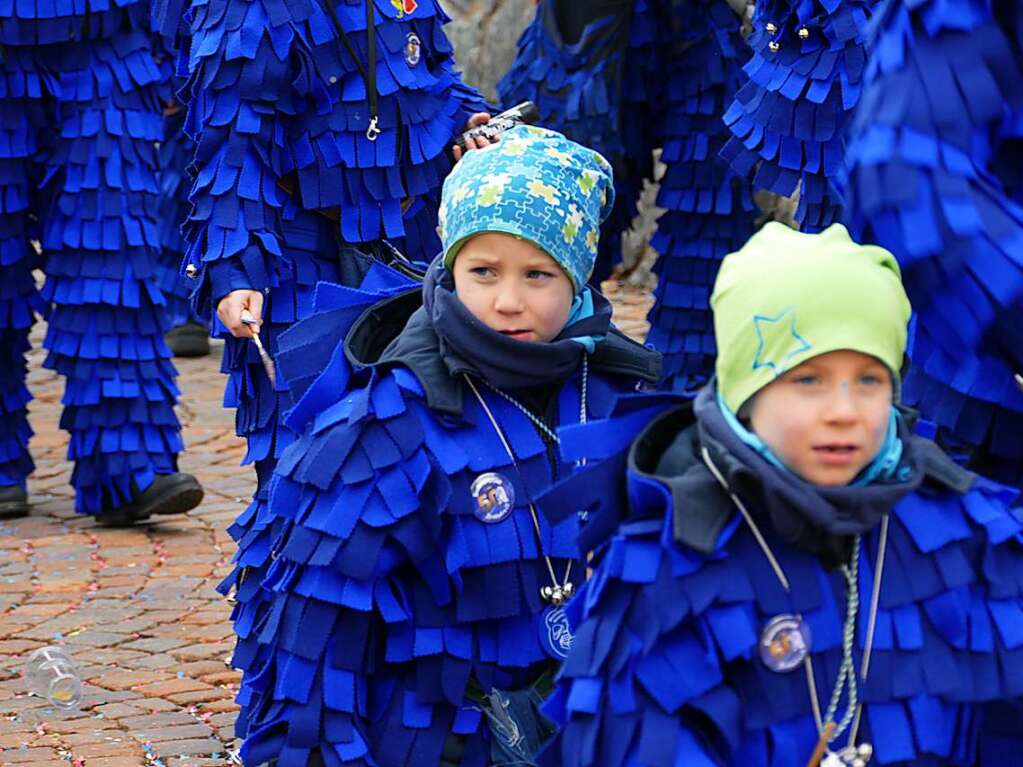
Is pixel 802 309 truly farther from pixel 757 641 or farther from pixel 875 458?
pixel 757 641

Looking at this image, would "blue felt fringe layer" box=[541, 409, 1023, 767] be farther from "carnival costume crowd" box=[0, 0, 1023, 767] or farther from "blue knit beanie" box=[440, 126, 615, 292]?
"blue knit beanie" box=[440, 126, 615, 292]

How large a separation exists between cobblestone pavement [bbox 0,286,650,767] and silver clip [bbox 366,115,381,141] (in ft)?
4.18

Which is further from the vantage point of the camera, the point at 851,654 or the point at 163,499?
the point at 163,499

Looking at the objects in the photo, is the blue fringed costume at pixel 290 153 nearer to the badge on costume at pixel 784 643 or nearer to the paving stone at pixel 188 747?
the paving stone at pixel 188 747

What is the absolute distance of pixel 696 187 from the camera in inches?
257

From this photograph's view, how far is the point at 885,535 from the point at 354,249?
202cm

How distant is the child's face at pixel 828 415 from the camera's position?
2.50m

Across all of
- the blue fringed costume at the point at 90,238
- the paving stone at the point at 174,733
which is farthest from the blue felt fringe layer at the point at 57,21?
the paving stone at the point at 174,733

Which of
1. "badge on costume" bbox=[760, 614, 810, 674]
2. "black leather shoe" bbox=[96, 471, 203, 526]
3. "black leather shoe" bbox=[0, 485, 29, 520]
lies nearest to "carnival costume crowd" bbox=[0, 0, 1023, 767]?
"badge on costume" bbox=[760, 614, 810, 674]

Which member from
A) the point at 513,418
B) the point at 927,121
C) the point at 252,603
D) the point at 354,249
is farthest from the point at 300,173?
the point at 927,121

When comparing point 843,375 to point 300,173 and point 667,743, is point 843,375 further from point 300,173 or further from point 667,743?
point 300,173

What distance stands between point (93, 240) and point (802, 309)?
3657mm

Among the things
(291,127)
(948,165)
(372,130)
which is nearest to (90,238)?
(291,127)

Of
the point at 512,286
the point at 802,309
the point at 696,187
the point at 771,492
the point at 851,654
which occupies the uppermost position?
the point at 802,309
